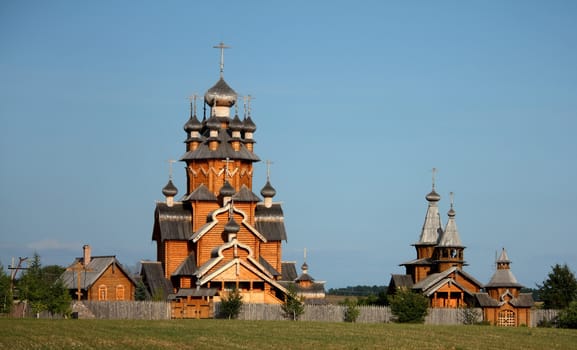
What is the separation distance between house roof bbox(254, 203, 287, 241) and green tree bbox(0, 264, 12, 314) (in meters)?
18.4

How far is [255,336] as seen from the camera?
43594mm

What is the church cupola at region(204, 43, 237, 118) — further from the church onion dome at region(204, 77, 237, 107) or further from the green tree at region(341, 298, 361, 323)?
the green tree at region(341, 298, 361, 323)

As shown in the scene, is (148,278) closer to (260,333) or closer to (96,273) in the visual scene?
(96,273)


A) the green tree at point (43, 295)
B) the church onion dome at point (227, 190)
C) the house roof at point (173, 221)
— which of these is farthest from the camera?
the house roof at point (173, 221)

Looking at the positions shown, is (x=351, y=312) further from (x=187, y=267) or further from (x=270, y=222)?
(x=270, y=222)

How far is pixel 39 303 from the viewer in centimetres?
5919

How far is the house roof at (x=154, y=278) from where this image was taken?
70438 millimetres

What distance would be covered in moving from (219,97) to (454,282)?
19.6m

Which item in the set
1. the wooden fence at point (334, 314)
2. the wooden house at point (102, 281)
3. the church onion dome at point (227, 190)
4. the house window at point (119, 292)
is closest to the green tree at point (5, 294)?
the wooden house at point (102, 281)

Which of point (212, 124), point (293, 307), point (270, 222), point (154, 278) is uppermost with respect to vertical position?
point (212, 124)

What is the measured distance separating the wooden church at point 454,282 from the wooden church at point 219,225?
836cm

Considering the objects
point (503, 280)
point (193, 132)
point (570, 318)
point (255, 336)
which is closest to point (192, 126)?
point (193, 132)

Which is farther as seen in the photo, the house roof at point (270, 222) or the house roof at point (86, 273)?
the house roof at point (270, 222)

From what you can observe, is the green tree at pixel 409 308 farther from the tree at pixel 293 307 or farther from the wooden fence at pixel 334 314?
the tree at pixel 293 307
